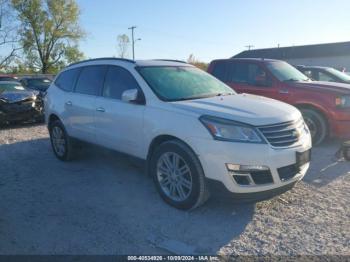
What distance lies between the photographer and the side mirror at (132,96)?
445 centimetres

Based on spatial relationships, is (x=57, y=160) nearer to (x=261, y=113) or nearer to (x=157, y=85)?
(x=157, y=85)

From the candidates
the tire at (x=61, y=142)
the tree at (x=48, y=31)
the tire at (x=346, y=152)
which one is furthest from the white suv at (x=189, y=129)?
the tree at (x=48, y=31)

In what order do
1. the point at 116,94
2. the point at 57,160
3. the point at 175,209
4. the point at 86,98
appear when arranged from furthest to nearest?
the point at 57,160
the point at 86,98
the point at 116,94
the point at 175,209

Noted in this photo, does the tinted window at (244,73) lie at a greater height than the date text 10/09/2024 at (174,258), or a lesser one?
greater

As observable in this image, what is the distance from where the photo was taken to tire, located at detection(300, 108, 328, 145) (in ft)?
23.0

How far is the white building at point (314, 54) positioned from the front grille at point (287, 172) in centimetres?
5331

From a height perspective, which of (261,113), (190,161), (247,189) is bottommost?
(247,189)

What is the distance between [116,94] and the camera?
16.5ft

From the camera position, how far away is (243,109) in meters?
4.04

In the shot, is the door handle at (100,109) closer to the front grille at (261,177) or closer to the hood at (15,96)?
the front grille at (261,177)

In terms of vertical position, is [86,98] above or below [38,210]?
above

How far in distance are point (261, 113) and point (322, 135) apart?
3662 millimetres

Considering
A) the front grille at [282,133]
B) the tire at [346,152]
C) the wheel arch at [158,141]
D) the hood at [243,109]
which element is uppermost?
the hood at [243,109]

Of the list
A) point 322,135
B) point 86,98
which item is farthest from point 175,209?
point 322,135
